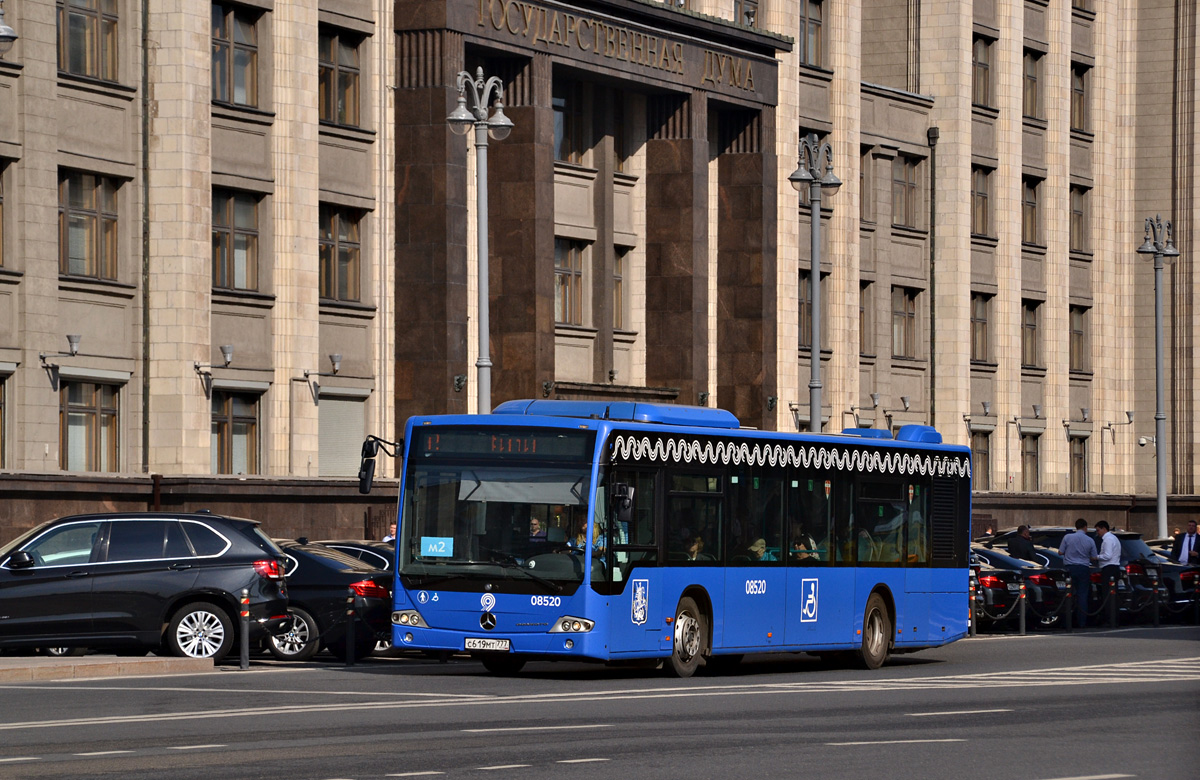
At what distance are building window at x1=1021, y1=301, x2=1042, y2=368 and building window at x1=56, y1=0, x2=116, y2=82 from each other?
33.3 meters

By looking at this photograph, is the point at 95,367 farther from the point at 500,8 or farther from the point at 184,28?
the point at 500,8

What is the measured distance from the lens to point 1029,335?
62.2 m

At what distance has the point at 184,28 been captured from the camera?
35.7m

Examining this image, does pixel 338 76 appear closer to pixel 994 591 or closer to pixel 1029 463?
pixel 994 591

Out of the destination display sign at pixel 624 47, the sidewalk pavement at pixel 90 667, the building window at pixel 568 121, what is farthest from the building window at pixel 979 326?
the sidewalk pavement at pixel 90 667

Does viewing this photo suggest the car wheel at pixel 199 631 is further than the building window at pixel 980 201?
No

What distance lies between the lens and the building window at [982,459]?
58875mm

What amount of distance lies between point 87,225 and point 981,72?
31896mm

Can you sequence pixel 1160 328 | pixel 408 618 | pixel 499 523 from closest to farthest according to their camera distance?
pixel 499 523 < pixel 408 618 < pixel 1160 328

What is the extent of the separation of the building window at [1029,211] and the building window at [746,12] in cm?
1387

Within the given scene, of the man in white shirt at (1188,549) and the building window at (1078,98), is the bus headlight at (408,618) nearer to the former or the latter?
the man in white shirt at (1188,549)

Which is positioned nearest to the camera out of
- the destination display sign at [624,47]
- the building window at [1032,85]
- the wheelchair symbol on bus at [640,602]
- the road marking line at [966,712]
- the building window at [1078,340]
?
the road marking line at [966,712]

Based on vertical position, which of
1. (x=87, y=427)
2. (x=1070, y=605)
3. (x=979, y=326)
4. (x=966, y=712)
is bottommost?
(x=1070, y=605)

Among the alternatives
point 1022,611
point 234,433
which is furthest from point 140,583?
point 1022,611
